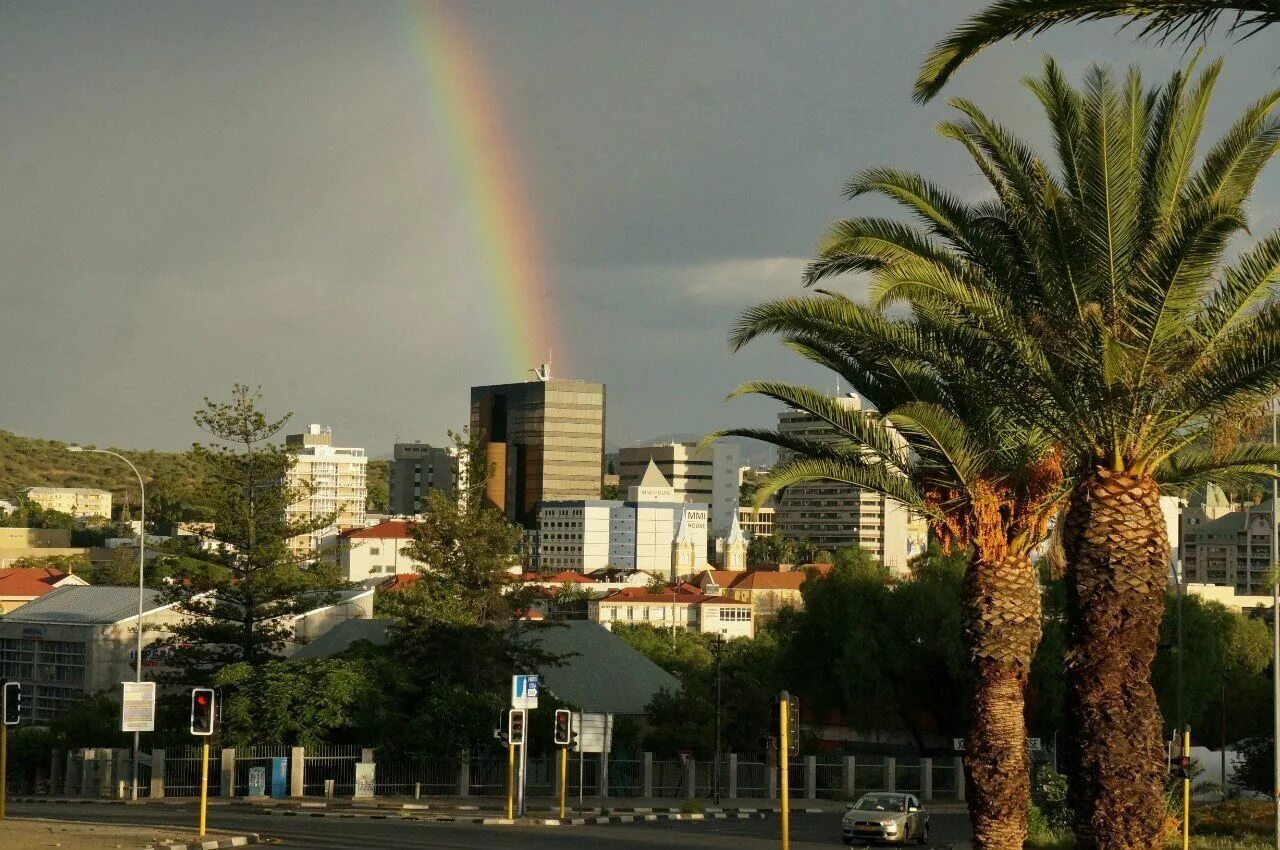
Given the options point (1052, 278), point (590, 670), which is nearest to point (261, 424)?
point (590, 670)

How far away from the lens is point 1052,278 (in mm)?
18609

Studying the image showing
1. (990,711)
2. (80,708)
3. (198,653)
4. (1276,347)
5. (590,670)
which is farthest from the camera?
(590,670)

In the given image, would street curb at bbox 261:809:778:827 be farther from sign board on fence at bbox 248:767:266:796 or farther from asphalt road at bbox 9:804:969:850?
sign board on fence at bbox 248:767:266:796

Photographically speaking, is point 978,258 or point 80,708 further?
point 80,708

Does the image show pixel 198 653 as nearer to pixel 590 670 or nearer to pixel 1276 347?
pixel 590 670

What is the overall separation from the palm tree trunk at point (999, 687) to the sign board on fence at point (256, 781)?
28.8 metres

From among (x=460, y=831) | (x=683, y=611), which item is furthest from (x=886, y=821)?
(x=683, y=611)

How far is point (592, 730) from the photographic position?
41.0 m

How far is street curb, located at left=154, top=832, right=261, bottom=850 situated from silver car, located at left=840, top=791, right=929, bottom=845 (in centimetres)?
1328

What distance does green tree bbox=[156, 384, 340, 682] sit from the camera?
54.1 m

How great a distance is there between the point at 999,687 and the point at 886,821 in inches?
535

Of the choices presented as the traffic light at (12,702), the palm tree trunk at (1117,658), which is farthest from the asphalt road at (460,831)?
the palm tree trunk at (1117,658)

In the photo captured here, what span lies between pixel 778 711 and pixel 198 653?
115 ft

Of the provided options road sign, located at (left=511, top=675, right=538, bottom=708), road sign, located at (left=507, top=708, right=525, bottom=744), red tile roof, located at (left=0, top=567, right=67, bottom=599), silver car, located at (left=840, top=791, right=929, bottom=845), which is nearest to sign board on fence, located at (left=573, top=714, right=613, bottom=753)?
road sign, located at (left=511, top=675, right=538, bottom=708)
